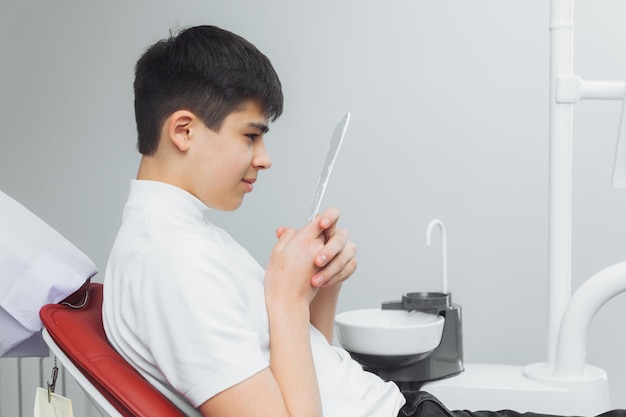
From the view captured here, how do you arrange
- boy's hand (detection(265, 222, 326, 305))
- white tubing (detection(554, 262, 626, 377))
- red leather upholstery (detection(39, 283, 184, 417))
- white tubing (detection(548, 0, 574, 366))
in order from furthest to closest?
1. white tubing (detection(548, 0, 574, 366))
2. white tubing (detection(554, 262, 626, 377))
3. boy's hand (detection(265, 222, 326, 305))
4. red leather upholstery (detection(39, 283, 184, 417))

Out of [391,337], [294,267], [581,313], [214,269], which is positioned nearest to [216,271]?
[214,269]

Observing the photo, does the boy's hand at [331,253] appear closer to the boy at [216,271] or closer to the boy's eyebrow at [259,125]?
the boy at [216,271]

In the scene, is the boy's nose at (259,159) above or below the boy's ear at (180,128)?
below

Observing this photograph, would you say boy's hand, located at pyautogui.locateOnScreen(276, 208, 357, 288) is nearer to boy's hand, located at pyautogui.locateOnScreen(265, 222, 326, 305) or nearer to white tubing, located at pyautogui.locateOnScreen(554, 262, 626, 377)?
boy's hand, located at pyautogui.locateOnScreen(265, 222, 326, 305)

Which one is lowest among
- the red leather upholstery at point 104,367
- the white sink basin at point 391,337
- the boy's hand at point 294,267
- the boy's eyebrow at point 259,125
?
the white sink basin at point 391,337

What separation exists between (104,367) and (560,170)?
3.47 ft

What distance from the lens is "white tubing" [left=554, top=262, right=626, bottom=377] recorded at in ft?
4.59

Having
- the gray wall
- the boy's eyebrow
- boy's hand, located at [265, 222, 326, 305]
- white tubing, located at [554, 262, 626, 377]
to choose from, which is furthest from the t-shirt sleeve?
the gray wall

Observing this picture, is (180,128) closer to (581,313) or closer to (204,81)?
(204,81)

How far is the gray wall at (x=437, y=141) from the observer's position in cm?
193

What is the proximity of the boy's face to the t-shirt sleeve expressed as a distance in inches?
6.1

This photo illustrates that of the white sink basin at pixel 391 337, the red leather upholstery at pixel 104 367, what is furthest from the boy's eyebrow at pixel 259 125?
the white sink basin at pixel 391 337

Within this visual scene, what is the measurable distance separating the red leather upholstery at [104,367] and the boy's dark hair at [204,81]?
28cm

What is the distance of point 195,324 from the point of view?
85cm
